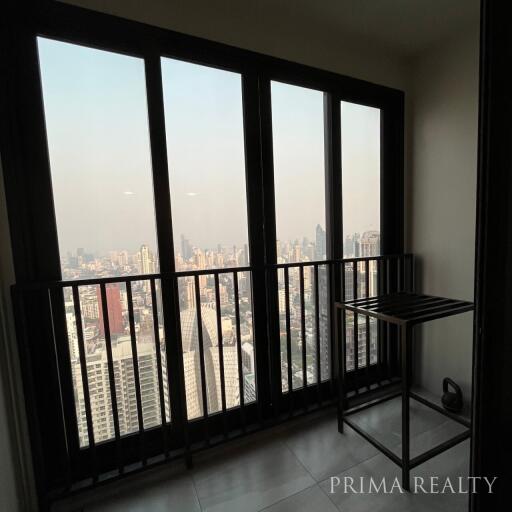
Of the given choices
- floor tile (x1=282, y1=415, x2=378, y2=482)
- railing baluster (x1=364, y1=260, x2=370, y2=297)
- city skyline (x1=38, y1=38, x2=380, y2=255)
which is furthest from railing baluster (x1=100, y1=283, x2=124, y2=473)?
railing baluster (x1=364, y1=260, x2=370, y2=297)

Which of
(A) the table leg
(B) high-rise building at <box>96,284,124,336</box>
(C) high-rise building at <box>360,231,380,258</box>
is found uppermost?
(C) high-rise building at <box>360,231,380,258</box>

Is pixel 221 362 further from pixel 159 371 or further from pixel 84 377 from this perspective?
pixel 84 377

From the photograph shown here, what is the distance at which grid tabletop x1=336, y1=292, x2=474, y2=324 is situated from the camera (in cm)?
132

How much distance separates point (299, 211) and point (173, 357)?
44.2 inches

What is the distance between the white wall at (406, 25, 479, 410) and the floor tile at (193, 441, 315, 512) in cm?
129

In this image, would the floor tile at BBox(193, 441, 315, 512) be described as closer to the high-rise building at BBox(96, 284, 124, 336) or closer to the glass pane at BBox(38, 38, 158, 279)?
the high-rise building at BBox(96, 284, 124, 336)

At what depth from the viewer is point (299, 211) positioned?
5.82 feet

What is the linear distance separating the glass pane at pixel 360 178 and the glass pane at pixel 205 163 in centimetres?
77

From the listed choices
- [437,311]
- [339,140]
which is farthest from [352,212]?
[437,311]

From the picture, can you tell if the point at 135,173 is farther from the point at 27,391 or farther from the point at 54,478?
the point at 54,478

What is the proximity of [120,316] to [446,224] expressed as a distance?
6.89 feet

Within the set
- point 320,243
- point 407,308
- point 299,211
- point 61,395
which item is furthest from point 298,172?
point 61,395

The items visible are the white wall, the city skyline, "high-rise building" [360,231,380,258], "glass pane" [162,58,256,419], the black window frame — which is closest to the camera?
the black window frame

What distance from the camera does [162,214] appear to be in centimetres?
143
